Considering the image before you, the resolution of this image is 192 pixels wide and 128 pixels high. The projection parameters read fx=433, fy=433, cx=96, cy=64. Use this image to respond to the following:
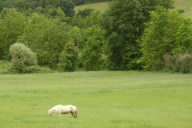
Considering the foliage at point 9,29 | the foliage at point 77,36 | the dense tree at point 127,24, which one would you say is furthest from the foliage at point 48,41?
the dense tree at point 127,24

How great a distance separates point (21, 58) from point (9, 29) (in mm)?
36915

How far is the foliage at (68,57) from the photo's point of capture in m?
94.0

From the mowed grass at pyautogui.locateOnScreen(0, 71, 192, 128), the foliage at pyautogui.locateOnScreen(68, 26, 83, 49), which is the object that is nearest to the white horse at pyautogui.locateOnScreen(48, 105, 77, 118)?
the mowed grass at pyautogui.locateOnScreen(0, 71, 192, 128)

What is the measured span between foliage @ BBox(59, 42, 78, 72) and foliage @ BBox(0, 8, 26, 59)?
1054 inches

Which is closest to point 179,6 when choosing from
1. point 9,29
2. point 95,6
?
point 95,6

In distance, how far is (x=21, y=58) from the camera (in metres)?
83.2

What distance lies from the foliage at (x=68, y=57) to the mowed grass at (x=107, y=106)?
44516 mm

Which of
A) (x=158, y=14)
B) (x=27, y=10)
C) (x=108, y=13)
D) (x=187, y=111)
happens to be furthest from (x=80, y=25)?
(x=187, y=111)

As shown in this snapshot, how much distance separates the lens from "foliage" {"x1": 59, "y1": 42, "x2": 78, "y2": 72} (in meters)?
94.0

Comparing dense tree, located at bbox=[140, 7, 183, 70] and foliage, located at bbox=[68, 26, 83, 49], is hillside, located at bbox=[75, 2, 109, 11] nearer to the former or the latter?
foliage, located at bbox=[68, 26, 83, 49]

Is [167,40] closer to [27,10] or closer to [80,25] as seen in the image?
[80,25]

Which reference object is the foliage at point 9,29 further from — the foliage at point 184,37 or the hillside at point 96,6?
the hillside at point 96,6

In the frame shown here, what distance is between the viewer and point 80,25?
479ft

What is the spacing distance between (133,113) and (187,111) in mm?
3964
